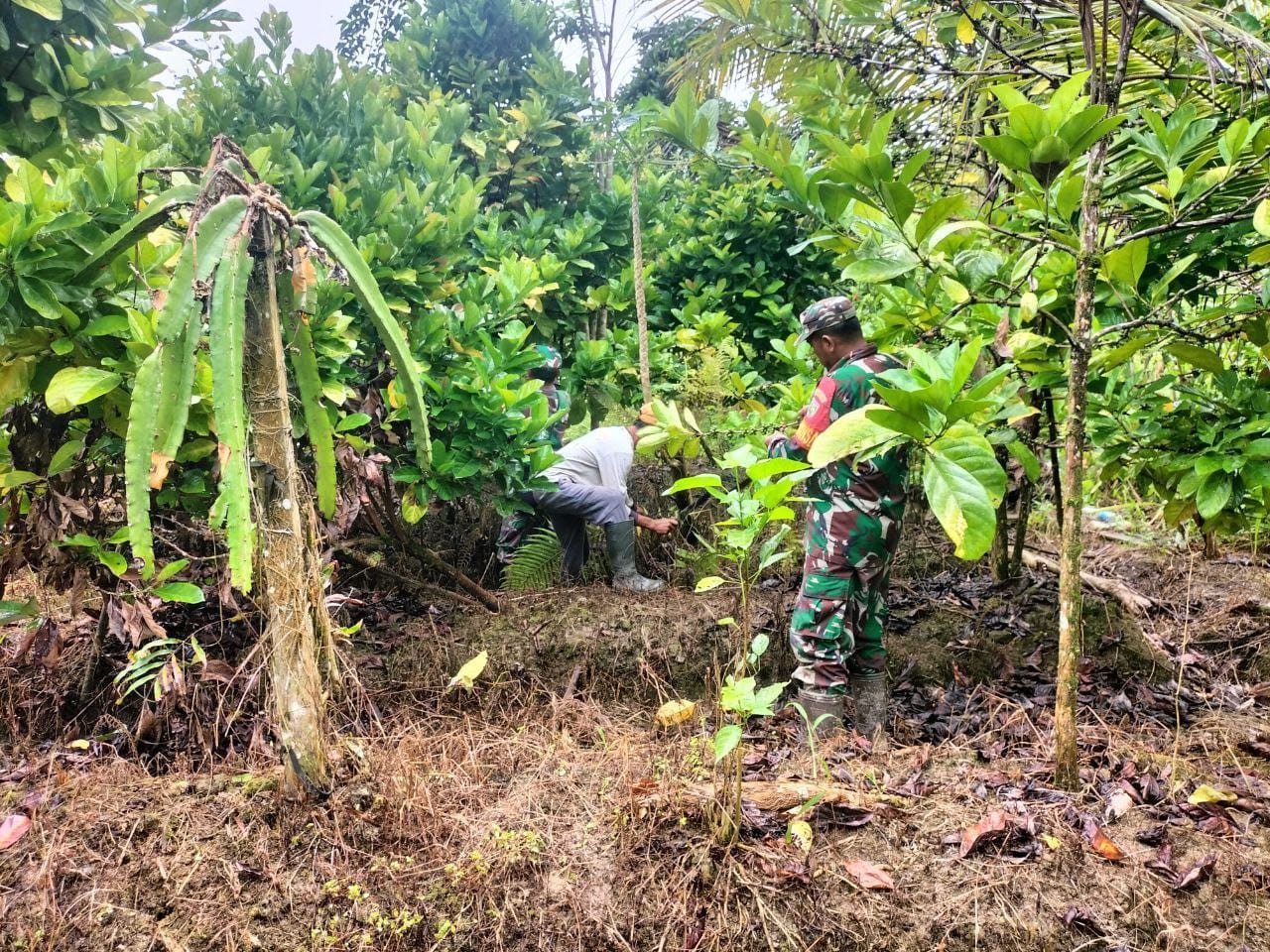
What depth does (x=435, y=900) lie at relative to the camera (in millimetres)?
1765

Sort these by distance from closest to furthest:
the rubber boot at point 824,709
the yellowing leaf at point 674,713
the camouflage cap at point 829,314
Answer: the yellowing leaf at point 674,713 → the rubber boot at point 824,709 → the camouflage cap at point 829,314

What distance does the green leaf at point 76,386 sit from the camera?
2.04 meters

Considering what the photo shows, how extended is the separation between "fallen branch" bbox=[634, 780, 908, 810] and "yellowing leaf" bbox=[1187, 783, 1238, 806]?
75 cm

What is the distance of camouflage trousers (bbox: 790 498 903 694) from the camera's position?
9.39ft

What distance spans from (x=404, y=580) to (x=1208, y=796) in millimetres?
3022

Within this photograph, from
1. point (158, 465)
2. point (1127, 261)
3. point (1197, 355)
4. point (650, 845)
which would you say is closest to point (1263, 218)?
point (1127, 261)

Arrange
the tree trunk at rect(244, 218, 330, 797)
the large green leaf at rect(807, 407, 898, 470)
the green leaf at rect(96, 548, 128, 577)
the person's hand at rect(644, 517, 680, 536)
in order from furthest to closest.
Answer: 1. the person's hand at rect(644, 517, 680, 536)
2. the green leaf at rect(96, 548, 128, 577)
3. the tree trunk at rect(244, 218, 330, 797)
4. the large green leaf at rect(807, 407, 898, 470)

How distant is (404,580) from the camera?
11.5 feet

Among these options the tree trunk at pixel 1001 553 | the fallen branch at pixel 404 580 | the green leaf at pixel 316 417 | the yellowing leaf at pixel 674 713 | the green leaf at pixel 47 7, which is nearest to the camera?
the green leaf at pixel 316 417

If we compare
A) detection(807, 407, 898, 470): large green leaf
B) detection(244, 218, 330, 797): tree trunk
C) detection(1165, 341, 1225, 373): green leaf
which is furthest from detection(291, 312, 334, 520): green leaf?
detection(1165, 341, 1225, 373): green leaf

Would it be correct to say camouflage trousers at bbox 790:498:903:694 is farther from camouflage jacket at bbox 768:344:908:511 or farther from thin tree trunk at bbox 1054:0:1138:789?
thin tree trunk at bbox 1054:0:1138:789

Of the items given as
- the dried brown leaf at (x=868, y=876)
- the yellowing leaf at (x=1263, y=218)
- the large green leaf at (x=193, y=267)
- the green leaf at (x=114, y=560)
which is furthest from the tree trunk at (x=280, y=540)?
the yellowing leaf at (x=1263, y=218)

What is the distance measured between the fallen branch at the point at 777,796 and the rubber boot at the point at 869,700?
99 cm

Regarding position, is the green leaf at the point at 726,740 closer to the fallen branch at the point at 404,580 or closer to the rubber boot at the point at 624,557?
the fallen branch at the point at 404,580
